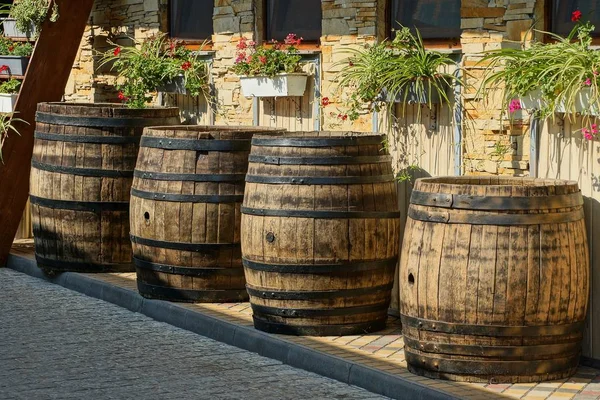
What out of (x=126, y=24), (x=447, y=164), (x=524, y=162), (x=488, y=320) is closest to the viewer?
(x=488, y=320)

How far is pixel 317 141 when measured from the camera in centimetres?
804

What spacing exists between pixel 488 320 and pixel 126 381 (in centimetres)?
201

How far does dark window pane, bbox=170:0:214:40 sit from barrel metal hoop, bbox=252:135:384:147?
324 cm

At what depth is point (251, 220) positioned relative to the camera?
8.20 meters

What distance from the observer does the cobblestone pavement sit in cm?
711

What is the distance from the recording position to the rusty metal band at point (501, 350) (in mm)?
6816

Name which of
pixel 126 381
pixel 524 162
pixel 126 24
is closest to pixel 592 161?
pixel 524 162

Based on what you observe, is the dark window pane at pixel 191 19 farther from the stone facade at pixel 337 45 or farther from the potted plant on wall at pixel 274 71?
the potted plant on wall at pixel 274 71

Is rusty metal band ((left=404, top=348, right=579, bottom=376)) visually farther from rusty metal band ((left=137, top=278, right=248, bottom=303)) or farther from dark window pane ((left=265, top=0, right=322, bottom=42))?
dark window pane ((left=265, top=0, right=322, bottom=42))

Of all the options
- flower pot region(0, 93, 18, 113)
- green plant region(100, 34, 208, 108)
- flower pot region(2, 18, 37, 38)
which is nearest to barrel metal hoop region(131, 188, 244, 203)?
green plant region(100, 34, 208, 108)

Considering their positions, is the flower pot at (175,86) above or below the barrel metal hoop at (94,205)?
above

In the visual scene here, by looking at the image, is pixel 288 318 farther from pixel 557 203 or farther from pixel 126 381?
pixel 557 203

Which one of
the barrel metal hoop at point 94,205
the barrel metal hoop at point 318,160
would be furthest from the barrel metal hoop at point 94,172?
the barrel metal hoop at point 318,160

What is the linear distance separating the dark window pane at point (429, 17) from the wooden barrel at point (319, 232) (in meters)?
1.04
